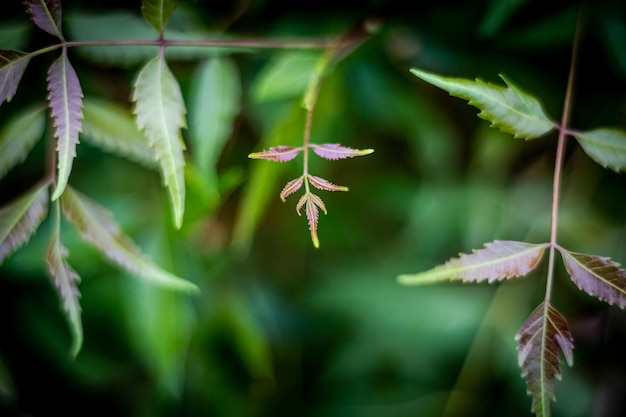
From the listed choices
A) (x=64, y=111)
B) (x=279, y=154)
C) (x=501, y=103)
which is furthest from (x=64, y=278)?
(x=501, y=103)

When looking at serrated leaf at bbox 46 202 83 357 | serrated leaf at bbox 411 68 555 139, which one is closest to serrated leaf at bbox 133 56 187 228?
serrated leaf at bbox 46 202 83 357

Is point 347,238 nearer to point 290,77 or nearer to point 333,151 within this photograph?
point 290,77

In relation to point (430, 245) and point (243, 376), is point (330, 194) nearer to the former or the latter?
point (430, 245)

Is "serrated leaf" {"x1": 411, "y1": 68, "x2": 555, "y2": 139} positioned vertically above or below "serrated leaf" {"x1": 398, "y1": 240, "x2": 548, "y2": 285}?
above

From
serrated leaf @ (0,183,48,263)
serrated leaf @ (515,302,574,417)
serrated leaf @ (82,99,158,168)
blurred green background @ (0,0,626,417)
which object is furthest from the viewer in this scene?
blurred green background @ (0,0,626,417)

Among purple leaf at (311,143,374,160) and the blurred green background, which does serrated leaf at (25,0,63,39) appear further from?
purple leaf at (311,143,374,160)

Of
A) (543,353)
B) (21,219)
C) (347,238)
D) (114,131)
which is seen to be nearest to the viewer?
(543,353)

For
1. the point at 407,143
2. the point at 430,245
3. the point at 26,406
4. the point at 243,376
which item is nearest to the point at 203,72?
the point at 407,143
